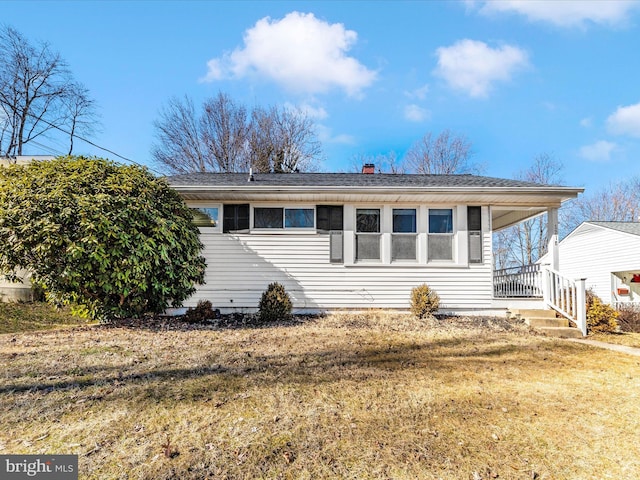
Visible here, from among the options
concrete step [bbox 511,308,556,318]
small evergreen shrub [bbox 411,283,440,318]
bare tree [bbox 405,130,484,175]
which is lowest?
concrete step [bbox 511,308,556,318]

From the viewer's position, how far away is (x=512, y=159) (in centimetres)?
A: 2359

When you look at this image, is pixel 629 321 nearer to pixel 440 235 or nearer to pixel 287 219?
pixel 440 235

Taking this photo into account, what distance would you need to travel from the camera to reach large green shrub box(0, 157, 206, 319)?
19.4ft

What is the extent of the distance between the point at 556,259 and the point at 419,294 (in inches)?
128

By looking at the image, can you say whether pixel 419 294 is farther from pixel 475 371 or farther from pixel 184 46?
pixel 184 46

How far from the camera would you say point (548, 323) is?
748 centimetres

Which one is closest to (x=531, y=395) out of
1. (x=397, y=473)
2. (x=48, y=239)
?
(x=397, y=473)

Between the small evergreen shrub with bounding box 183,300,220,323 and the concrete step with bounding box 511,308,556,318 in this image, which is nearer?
the small evergreen shrub with bounding box 183,300,220,323

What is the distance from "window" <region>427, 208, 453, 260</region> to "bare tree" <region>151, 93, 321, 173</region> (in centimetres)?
1481

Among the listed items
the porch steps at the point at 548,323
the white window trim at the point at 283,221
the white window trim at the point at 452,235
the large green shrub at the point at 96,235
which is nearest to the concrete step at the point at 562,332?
the porch steps at the point at 548,323

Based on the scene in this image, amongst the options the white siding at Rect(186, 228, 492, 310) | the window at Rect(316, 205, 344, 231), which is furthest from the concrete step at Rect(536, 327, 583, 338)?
the window at Rect(316, 205, 344, 231)

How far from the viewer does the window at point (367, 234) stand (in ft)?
27.5

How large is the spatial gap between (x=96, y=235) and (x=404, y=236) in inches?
249

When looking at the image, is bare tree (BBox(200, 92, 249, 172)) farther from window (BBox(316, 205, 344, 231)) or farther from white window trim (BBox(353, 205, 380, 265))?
white window trim (BBox(353, 205, 380, 265))
